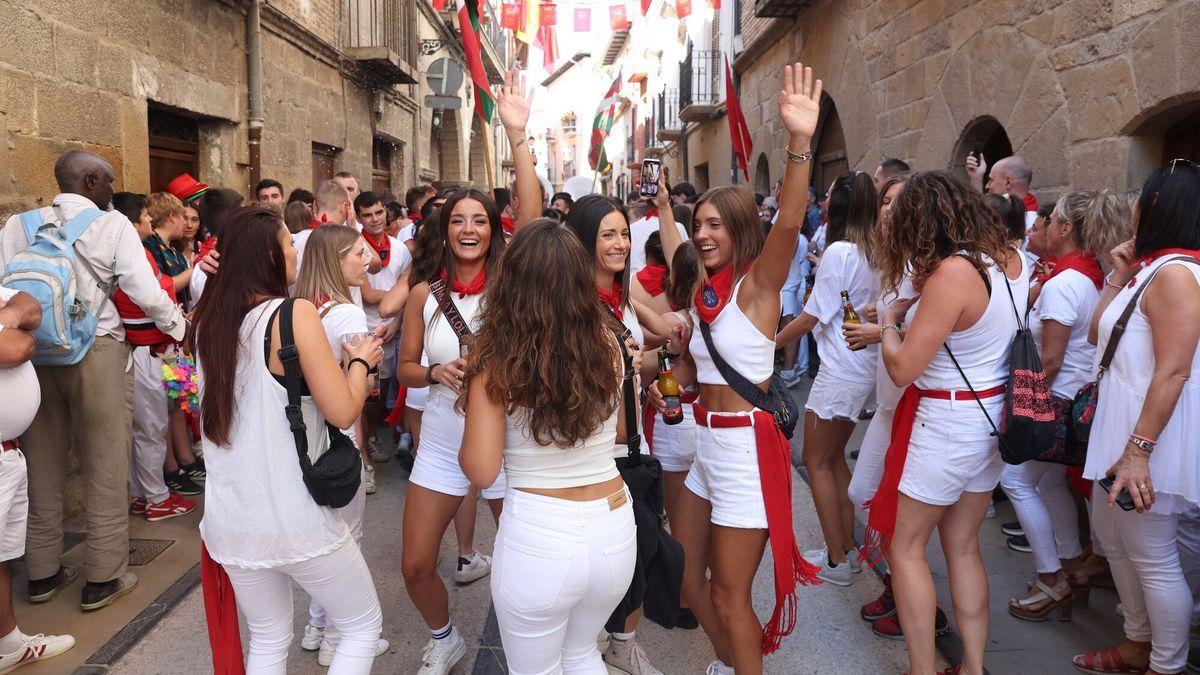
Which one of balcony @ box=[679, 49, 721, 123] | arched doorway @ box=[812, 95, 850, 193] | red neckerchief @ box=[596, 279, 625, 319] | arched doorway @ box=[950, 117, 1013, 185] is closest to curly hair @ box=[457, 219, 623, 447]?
red neckerchief @ box=[596, 279, 625, 319]

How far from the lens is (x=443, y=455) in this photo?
9.60 ft

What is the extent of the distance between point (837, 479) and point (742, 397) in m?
1.58

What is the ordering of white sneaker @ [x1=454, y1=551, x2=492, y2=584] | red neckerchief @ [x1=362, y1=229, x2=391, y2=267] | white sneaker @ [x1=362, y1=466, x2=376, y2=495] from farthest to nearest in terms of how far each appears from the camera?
red neckerchief @ [x1=362, y1=229, x2=391, y2=267] < white sneaker @ [x1=362, y1=466, x2=376, y2=495] < white sneaker @ [x1=454, y1=551, x2=492, y2=584]

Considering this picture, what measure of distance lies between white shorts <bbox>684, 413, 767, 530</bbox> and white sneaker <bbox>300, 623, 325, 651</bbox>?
1.82 meters

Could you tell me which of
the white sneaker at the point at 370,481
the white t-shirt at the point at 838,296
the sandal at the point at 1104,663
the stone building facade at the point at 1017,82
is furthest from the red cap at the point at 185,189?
the stone building facade at the point at 1017,82

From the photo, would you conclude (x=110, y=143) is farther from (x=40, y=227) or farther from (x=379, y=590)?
(x=379, y=590)

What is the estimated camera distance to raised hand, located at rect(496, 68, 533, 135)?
3424 mm

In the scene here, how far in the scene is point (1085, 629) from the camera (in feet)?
11.1

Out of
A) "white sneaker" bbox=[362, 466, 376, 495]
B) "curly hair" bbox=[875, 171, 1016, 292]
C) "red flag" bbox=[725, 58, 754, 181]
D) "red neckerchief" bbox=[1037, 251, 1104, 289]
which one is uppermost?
"red flag" bbox=[725, 58, 754, 181]

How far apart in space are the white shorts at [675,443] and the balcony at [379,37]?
9.48 m

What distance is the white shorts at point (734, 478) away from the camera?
8.27 ft

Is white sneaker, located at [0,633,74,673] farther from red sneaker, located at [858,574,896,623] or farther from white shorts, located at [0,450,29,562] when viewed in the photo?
red sneaker, located at [858,574,896,623]

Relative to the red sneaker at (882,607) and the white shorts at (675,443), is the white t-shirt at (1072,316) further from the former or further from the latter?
the white shorts at (675,443)

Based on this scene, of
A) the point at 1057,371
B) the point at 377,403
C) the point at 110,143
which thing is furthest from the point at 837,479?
the point at 110,143
